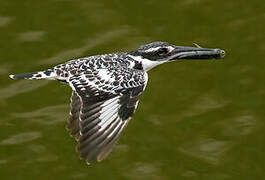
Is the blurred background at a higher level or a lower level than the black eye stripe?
lower

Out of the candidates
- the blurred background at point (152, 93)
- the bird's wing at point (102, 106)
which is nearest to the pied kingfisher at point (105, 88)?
the bird's wing at point (102, 106)

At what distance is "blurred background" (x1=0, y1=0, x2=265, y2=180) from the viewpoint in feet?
48.5

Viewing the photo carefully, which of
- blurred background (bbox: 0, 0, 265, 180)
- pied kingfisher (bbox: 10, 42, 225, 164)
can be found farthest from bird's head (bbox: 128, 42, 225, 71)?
blurred background (bbox: 0, 0, 265, 180)

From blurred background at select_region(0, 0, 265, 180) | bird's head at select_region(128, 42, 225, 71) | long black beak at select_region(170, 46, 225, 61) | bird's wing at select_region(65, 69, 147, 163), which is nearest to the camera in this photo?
bird's wing at select_region(65, 69, 147, 163)

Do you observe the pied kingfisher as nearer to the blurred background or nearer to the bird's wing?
the bird's wing

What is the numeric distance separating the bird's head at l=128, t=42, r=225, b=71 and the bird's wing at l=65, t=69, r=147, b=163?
379mm

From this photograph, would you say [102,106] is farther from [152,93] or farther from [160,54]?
[152,93]

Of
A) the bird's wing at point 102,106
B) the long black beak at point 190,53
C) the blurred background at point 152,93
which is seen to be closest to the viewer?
the bird's wing at point 102,106

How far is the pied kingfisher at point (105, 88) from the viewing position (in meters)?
11.9

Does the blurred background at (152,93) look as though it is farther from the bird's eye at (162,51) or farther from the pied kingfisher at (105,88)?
the bird's eye at (162,51)

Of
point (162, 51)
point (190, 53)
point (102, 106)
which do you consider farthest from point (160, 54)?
point (102, 106)

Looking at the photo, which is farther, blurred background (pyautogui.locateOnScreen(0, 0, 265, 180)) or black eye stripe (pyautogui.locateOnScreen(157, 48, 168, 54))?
blurred background (pyautogui.locateOnScreen(0, 0, 265, 180))

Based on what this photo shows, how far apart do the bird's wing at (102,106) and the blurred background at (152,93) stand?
2.14m

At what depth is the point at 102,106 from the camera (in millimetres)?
12250
